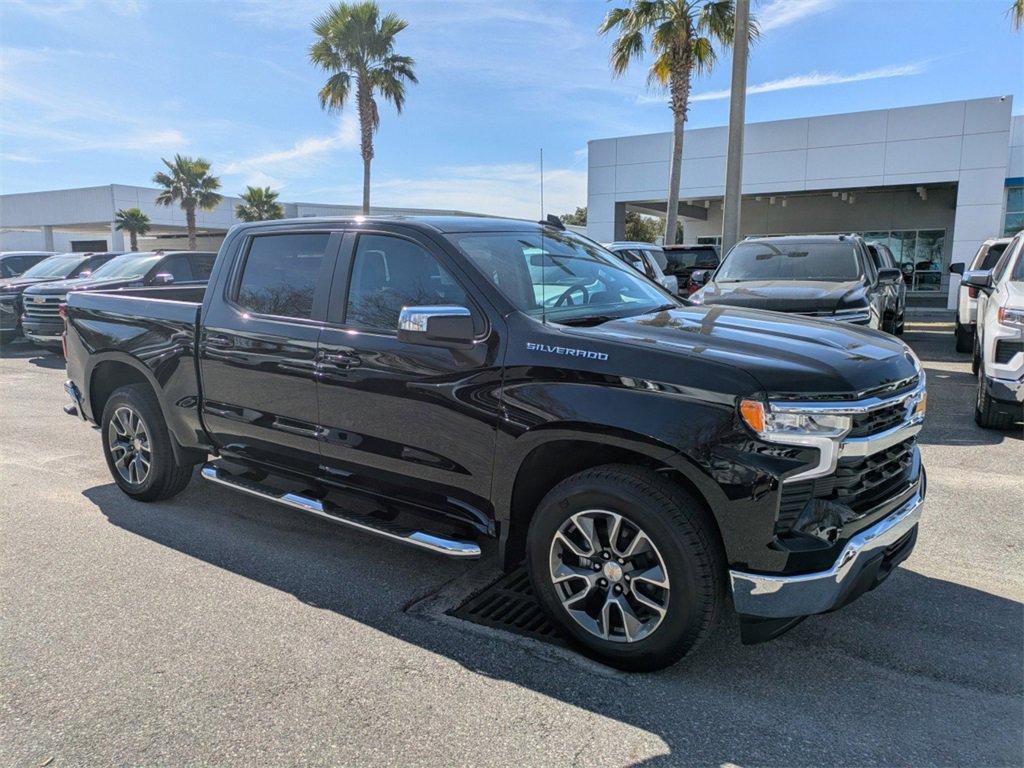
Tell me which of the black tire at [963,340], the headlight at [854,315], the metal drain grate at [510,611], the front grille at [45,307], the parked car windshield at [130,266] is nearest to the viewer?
the metal drain grate at [510,611]

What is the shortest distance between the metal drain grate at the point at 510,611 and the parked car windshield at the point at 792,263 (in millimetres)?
6605

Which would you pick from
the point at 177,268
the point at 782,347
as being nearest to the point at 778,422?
the point at 782,347

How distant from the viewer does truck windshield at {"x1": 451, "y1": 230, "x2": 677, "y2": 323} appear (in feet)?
11.7

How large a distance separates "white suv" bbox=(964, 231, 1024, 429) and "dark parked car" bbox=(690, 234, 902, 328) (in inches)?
50.0

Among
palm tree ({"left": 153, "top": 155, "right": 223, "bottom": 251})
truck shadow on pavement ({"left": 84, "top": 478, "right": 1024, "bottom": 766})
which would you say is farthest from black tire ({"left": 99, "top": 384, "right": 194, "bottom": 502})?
palm tree ({"left": 153, "top": 155, "right": 223, "bottom": 251})

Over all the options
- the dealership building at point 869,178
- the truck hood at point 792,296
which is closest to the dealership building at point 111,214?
the dealership building at point 869,178

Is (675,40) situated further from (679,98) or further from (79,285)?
(79,285)

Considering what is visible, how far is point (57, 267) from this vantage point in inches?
632

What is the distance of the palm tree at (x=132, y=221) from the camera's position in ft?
139

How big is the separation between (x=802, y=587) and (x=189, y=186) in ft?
135

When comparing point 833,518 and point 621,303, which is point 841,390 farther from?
point 621,303

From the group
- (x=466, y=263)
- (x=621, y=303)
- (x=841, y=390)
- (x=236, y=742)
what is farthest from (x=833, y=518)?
(x=236, y=742)

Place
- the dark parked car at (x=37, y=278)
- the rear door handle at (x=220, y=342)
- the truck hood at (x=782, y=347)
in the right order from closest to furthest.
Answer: the truck hood at (x=782, y=347), the rear door handle at (x=220, y=342), the dark parked car at (x=37, y=278)

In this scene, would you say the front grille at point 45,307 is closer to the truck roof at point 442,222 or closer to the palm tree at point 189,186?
the truck roof at point 442,222
